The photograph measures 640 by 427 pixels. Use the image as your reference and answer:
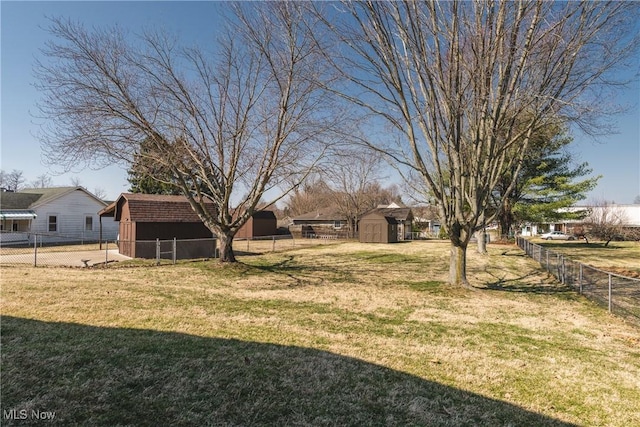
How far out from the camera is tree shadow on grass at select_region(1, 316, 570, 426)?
121 inches

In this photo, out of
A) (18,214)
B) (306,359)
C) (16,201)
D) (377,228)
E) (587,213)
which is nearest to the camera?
(306,359)

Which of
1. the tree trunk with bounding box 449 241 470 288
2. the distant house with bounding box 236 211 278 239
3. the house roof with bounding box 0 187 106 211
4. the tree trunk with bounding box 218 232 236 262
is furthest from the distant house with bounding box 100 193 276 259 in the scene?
the distant house with bounding box 236 211 278 239

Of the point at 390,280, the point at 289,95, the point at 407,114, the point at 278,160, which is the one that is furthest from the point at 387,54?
the point at 390,280

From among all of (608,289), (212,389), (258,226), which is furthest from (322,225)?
(212,389)

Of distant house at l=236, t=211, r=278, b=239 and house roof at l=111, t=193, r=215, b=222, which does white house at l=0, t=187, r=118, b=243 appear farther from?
distant house at l=236, t=211, r=278, b=239

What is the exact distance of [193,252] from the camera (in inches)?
770

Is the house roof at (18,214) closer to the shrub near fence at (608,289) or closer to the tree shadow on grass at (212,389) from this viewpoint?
the tree shadow on grass at (212,389)

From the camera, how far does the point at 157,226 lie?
62.2 ft

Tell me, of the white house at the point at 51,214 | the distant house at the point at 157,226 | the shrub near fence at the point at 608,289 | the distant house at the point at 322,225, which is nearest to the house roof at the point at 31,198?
the white house at the point at 51,214

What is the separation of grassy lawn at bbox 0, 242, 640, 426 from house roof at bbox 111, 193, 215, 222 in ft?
30.7

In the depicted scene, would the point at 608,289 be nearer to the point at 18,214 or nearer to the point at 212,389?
the point at 212,389

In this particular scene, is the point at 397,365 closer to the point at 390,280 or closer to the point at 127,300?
the point at 127,300

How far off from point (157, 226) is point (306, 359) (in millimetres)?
16861

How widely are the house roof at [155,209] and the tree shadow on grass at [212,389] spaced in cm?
1462
